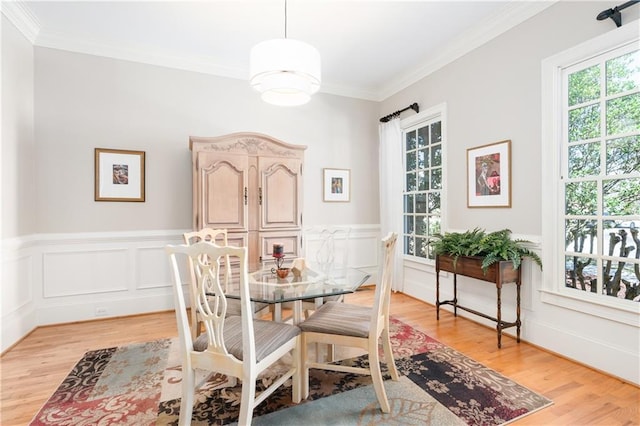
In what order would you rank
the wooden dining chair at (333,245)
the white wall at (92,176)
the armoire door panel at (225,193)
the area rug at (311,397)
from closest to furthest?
the area rug at (311,397) < the white wall at (92,176) < the armoire door panel at (225,193) < the wooden dining chair at (333,245)

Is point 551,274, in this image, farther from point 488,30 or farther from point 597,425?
point 488,30

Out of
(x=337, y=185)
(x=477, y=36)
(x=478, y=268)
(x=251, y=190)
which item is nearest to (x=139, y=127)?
(x=251, y=190)

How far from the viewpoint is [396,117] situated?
4555 millimetres

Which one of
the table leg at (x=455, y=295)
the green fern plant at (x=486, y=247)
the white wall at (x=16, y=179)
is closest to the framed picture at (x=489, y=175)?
the green fern plant at (x=486, y=247)

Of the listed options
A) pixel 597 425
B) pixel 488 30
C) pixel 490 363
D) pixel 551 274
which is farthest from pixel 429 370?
pixel 488 30

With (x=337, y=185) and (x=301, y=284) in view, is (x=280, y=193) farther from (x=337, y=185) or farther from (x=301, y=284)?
(x=301, y=284)

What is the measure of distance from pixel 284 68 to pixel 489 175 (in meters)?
2.39

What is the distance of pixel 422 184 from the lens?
14.3 feet

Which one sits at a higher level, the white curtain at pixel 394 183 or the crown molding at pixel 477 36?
the crown molding at pixel 477 36

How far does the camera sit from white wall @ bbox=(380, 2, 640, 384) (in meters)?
2.38

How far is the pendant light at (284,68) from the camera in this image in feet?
6.83

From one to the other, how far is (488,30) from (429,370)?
326cm

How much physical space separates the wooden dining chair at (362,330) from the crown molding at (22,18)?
3791 mm

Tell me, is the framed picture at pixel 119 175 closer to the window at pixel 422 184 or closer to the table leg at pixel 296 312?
the table leg at pixel 296 312
